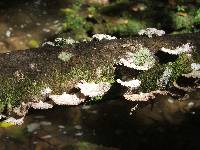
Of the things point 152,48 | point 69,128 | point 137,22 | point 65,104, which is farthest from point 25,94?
point 137,22

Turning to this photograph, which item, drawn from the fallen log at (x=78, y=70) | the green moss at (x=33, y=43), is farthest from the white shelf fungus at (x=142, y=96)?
the green moss at (x=33, y=43)

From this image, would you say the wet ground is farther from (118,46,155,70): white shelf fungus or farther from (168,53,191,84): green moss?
(168,53,191,84): green moss

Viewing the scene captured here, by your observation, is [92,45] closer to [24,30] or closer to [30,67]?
[30,67]

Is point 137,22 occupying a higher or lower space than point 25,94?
lower

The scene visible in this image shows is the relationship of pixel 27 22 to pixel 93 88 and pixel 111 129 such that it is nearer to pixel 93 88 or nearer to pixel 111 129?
pixel 111 129

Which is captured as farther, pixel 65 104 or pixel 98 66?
pixel 98 66

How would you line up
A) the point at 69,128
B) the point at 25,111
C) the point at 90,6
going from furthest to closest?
the point at 90,6
the point at 69,128
the point at 25,111
